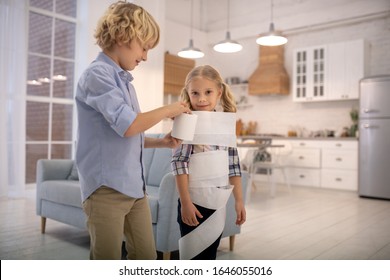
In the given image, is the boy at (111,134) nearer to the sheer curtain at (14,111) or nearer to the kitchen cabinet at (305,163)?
the sheer curtain at (14,111)

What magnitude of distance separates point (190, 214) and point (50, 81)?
3539 millimetres

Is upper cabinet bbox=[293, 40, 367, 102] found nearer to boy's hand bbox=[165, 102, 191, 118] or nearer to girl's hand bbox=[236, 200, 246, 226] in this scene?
girl's hand bbox=[236, 200, 246, 226]

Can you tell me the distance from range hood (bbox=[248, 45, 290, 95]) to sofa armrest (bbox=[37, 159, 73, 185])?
4.06 m

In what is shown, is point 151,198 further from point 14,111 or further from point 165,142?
point 14,111

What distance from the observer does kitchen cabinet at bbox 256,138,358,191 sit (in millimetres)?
4953

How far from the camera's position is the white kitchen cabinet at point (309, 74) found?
5.56 meters

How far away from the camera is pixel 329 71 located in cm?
545

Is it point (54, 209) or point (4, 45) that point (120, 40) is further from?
point (4, 45)

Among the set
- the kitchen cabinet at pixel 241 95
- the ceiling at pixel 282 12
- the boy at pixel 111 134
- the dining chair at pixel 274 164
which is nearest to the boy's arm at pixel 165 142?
the boy at pixel 111 134

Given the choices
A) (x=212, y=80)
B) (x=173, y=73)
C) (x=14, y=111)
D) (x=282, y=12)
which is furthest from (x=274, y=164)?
(x=212, y=80)

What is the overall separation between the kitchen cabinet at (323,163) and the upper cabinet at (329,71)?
Answer: 2.49 ft

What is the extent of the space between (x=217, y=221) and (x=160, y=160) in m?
1.49

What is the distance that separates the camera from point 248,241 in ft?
7.84

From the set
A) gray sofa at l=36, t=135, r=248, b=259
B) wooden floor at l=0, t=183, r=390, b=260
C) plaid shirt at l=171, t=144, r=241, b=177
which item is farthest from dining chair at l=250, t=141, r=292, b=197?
plaid shirt at l=171, t=144, r=241, b=177
